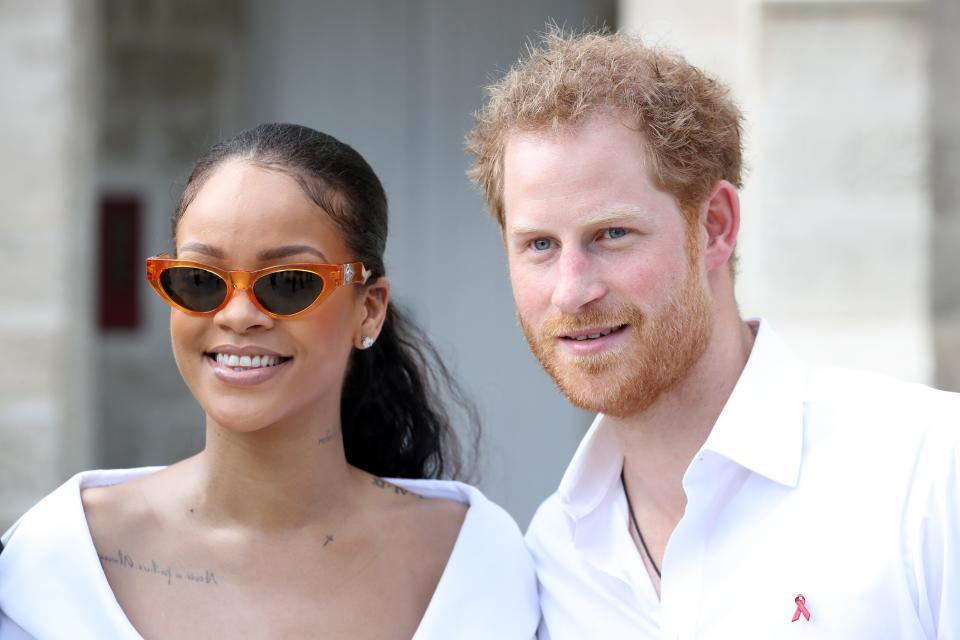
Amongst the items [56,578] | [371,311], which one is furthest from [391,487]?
[56,578]

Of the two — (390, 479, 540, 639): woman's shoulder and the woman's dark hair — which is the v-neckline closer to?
(390, 479, 540, 639): woman's shoulder

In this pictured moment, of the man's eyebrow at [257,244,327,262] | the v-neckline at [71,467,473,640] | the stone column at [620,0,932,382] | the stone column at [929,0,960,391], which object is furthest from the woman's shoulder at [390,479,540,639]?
the stone column at [929,0,960,391]

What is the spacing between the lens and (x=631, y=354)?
96.4 inches

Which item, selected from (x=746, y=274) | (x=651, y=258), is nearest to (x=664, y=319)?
(x=651, y=258)

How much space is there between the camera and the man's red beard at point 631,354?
8.00 feet

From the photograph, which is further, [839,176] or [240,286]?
[839,176]

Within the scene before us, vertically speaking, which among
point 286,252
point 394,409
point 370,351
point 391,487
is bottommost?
point 391,487

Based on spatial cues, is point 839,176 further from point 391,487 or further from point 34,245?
point 34,245

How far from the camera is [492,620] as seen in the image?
254 cm

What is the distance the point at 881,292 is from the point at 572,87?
5.93 ft

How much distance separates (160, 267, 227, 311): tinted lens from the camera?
241 cm

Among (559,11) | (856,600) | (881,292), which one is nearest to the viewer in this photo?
(856,600)

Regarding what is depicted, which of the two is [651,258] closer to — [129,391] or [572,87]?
[572,87]

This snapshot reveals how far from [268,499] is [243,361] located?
313 millimetres
